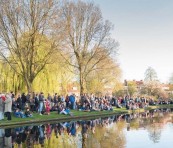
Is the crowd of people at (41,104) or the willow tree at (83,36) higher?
the willow tree at (83,36)

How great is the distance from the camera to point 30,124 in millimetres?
26875

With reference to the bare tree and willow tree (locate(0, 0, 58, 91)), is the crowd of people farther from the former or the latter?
the bare tree

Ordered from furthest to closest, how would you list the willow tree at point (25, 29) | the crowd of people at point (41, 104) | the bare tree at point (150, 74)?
the bare tree at point (150, 74)
the willow tree at point (25, 29)
the crowd of people at point (41, 104)

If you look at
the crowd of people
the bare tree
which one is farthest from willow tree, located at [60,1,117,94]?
the bare tree

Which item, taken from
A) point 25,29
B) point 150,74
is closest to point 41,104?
point 25,29

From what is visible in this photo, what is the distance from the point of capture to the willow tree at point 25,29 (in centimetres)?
3612

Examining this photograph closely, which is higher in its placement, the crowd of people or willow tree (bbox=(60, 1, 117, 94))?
willow tree (bbox=(60, 1, 117, 94))

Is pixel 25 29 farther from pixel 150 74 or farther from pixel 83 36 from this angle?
pixel 150 74

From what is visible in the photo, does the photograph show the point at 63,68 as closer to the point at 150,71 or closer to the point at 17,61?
the point at 17,61

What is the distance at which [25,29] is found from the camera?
37531mm

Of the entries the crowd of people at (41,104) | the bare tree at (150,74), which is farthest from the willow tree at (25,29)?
the bare tree at (150,74)

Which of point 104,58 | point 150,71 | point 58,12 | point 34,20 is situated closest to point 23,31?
point 34,20

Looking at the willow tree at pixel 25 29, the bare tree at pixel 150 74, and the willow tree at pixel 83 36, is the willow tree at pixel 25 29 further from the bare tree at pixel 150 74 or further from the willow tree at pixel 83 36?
the bare tree at pixel 150 74

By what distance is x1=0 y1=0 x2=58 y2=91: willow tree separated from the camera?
3612 cm
